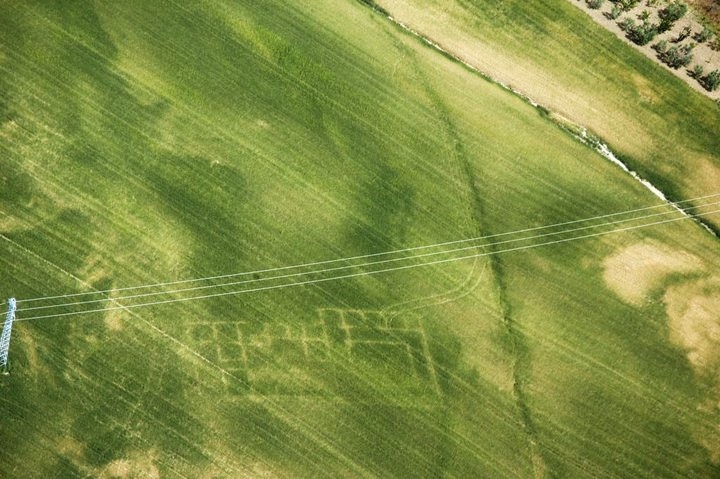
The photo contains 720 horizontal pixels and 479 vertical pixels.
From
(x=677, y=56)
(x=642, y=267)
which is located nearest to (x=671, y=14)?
(x=677, y=56)

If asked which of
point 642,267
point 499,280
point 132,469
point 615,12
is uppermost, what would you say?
point 615,12

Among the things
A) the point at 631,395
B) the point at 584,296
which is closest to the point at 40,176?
the point at 584,296

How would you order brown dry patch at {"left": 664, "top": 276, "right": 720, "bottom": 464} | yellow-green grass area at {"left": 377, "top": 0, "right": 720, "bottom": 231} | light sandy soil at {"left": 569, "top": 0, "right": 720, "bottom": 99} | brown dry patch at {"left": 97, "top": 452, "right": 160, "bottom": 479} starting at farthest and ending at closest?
light sandy soil at {"left": 569, "top": 0, "right": 720, "bottom": 99}
yellow-green grass area at {"left": 377, "top": 0, "right": 720, "bottom": 231}
brown dry patch at {"left": 664, "top": 276, "right": 720, "bottom": 464}
brown dry patch at {"left": 97, "top": 452, "right": 160, "bottom": 479}

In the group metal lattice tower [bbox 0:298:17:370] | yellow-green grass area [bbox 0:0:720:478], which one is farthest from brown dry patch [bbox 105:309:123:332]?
metal lattice tower [bbox 0:298:17:370]

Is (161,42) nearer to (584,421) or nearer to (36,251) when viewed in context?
(36,251)

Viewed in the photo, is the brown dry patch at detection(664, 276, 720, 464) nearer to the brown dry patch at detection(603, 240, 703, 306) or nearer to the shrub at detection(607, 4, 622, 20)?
the brown dry patch at detection(603, 240, 703, 306)

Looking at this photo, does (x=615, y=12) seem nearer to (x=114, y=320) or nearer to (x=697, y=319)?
(x=697, y=319)

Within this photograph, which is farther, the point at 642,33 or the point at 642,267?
the point at 642,33
